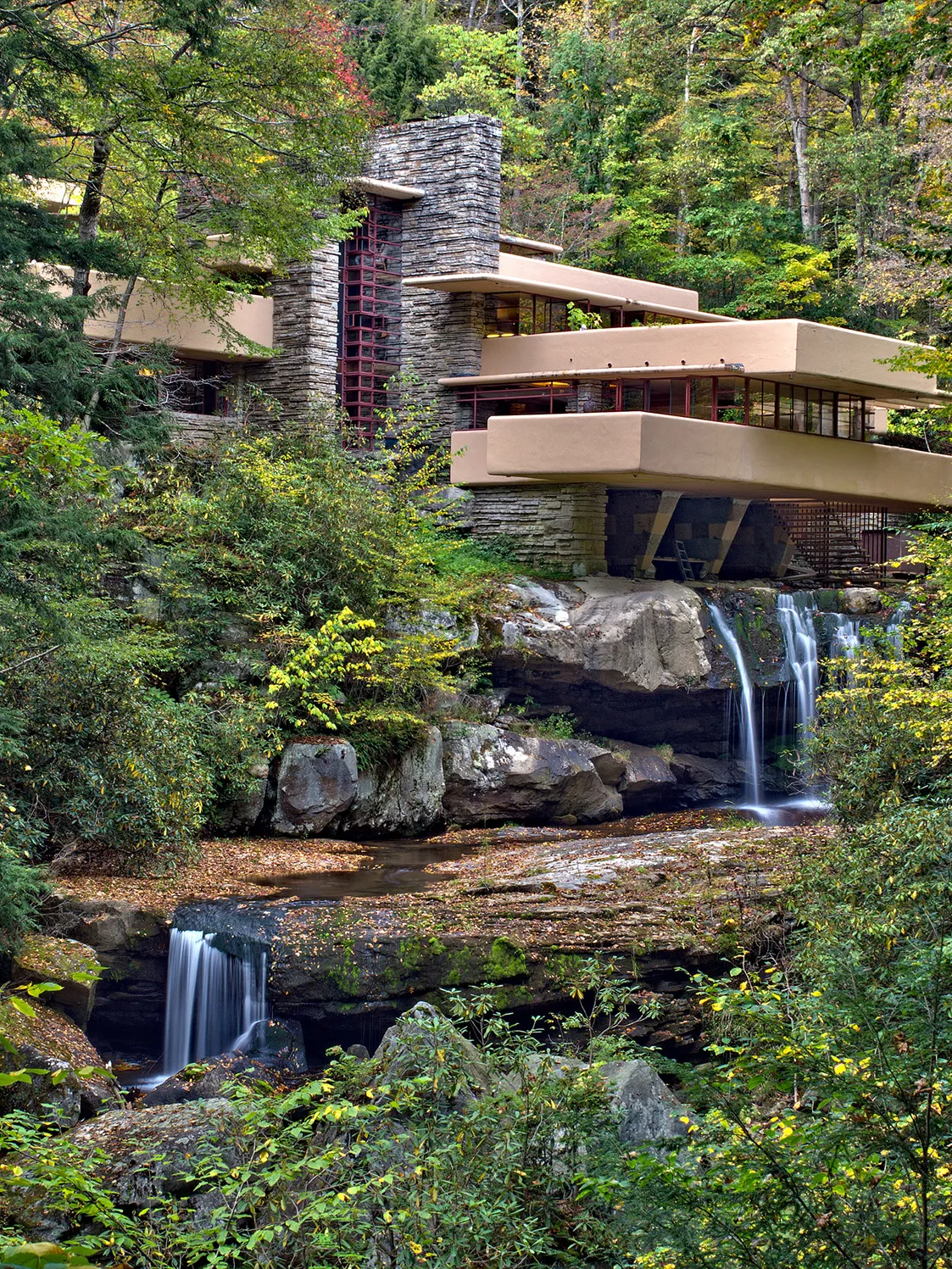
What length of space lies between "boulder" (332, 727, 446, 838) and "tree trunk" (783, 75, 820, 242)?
22210 millimetres

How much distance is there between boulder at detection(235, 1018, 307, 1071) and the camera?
1045 centimetres

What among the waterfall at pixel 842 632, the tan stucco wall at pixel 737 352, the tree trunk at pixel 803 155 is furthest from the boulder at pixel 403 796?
the tree trunk at pixel 803 155

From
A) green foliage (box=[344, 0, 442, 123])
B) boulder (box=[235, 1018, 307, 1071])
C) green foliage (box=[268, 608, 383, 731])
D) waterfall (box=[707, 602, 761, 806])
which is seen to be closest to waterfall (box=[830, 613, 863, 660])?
waterfall (box=[707, 602, 761, 806])

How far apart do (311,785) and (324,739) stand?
0.65 metres

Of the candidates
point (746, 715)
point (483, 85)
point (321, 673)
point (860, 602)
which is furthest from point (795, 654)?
point (483, 85)

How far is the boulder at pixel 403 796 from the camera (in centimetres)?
1678

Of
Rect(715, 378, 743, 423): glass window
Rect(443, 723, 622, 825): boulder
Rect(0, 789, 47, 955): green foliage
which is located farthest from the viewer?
Rect(715, 378, 743, 423): glass window

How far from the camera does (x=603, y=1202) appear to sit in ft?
18.7

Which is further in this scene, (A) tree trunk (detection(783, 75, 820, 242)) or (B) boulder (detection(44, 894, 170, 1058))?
(A) tree trunk (detection(783, 75, 820, 242))

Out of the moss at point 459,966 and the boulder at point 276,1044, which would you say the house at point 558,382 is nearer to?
the moss at point 459,966

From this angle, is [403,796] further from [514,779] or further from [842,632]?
[842,632]

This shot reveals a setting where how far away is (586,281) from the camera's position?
26828 millimetres

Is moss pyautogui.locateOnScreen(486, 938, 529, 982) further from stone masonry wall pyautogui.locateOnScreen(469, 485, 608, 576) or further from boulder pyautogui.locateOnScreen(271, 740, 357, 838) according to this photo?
stone masonry wall pyautogui.locateOnScreen(469, 485, 608, 576)

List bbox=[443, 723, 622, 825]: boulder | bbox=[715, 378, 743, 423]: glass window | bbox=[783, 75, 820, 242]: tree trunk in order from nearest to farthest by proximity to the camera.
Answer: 1. bbox=[443, 723, 622, 825]: boulder
2. bbox=[715, 378, 743, 423]: glass window
3. bbox=[783, 75, 820, 242]: tree trunk
